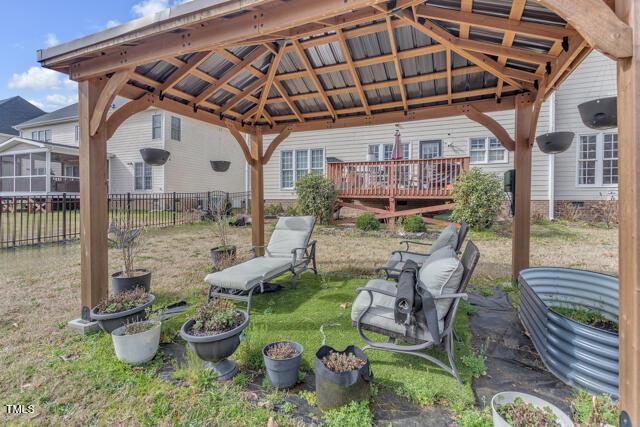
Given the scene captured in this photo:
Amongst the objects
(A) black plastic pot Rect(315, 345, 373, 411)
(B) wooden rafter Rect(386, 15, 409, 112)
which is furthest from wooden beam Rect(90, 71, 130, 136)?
(A) black plastic pot Rect(315, 345, 373, 411)

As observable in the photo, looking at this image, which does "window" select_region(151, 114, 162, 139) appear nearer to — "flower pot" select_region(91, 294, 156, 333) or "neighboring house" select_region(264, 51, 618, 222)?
"neighboring house" select_region(264, 51, 618, 222)

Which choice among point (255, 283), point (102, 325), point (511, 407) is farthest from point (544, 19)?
point (102, 325)

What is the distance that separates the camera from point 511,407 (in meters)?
1.83

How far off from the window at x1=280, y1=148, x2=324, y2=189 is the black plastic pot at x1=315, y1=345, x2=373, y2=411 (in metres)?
12.2

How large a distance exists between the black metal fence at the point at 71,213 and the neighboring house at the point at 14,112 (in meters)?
12.0

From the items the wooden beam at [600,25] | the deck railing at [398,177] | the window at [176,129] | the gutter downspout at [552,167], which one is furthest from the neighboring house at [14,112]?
the gutter downspout at [552,167]

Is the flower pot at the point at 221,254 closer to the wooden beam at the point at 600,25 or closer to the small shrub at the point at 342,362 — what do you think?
the small shrub at the point at 342,362

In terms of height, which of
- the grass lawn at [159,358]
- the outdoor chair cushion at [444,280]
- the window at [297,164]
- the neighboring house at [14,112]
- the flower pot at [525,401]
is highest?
the neighboring house at [14,112]

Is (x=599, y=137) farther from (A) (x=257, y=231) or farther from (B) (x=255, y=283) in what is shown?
(B) (x=255, y=283)

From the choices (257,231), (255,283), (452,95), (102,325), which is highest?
(452,95)

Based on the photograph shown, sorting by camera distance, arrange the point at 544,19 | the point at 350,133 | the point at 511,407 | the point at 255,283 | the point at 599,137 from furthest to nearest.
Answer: the point at 350,133 → the point at 599,137 → the point at 255,283 → the point at 544,19 → the point at 511,407

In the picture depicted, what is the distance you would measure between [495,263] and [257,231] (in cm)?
495

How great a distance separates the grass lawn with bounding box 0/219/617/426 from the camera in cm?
223

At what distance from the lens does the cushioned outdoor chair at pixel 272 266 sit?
3.84m
